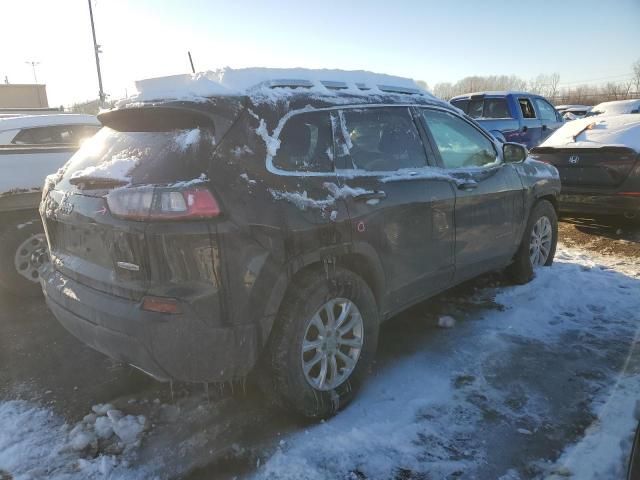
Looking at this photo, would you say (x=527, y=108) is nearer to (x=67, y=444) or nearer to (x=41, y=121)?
(x=41, y=121)

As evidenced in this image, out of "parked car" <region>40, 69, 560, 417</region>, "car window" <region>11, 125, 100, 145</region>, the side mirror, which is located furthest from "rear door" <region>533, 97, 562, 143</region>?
"car window" <region>11, 125, 100, 145</region>

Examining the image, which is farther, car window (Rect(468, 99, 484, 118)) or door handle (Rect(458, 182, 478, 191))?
car window (Rect(468, 99, 484, 118))

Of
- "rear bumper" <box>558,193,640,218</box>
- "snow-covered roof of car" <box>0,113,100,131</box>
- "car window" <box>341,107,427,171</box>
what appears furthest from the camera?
"rear bumper" <box>558,193,640,218</box>

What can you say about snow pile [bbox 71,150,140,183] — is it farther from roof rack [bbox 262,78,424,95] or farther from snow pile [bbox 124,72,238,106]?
roof rack [bbox 262,78,424,95]

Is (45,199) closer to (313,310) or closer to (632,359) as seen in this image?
(313,310)

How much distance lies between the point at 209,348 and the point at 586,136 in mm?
6612

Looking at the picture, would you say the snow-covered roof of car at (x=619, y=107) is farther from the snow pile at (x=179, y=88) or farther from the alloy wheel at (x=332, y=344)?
the snow pile at (x=179, y=88)

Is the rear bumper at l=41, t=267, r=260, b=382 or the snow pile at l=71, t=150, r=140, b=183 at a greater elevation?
the snow pile at l=71, t=150, r=140, b=183

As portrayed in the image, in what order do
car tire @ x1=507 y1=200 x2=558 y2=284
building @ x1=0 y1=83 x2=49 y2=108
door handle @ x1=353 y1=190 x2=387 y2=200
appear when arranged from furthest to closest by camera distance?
building @ x1=0 y1=83 x2=49 y2=108 → car tire @ x1=507 y1=200 x2=558 y2=284 → door handle @ x1=353 y1=190 x2=387 y2=200

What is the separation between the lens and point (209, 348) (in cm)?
237

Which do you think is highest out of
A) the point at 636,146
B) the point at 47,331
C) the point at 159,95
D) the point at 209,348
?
the point at 159,95

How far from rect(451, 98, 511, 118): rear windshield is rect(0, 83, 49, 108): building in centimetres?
3551

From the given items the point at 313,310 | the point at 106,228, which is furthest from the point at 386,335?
the point at 106,228

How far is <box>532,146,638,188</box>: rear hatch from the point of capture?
6312 millimetres
